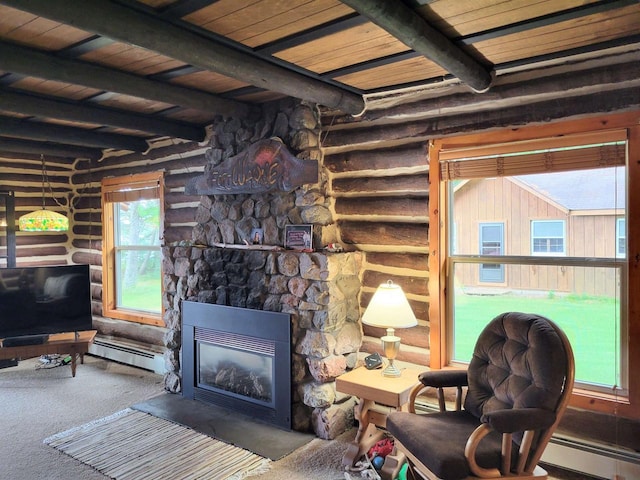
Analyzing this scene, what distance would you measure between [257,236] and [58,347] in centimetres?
278

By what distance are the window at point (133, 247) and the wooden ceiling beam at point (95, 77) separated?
1961 mm

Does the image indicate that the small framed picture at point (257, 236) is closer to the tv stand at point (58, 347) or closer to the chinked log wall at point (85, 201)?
the chinked log wall at point (85, 201)

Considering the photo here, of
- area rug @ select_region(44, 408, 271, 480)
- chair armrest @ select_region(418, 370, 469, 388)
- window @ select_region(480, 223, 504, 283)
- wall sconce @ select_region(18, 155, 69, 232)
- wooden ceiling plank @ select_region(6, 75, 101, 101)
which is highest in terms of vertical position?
wooden ceiling plank @ select_region(6, 75, 101, 101)

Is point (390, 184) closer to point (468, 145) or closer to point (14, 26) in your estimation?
point (468, 145)

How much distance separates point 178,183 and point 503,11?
3.89 metres

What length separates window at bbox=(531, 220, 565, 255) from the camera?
307 centimetres

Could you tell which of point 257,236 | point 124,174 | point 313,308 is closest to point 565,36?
point 313,308

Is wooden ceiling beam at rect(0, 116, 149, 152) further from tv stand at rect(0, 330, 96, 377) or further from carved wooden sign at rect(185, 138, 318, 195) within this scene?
tv stand at rect(0, 330, 96, 377)

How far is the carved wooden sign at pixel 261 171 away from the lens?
12.6 ft

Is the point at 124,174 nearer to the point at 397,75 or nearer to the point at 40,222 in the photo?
the point at 40,222

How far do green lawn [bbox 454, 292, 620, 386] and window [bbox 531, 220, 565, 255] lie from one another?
31 centimetres

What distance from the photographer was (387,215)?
3.76m

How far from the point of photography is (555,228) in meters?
3.09

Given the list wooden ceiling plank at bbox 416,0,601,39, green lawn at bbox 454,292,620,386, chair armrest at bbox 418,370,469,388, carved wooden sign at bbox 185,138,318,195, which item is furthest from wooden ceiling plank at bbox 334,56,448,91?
chair armrest at bbox 418,370,469,388
